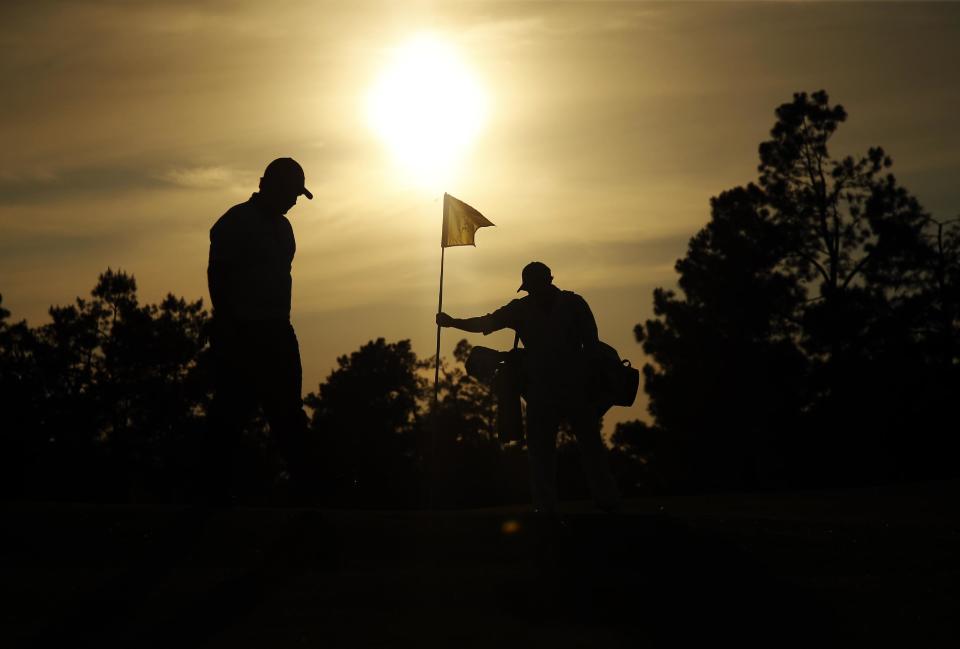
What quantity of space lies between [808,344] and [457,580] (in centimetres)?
3566

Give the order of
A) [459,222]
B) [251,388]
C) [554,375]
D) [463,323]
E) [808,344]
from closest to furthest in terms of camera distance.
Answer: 1. [251,388]
2. [554,375]
3. [463,323]
4. [459,222]
5. [808,344]

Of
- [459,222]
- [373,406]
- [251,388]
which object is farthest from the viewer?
[373,406]

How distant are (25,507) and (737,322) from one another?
3574 centimetres

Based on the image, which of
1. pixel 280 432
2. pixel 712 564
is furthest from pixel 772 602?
pixel 280 432

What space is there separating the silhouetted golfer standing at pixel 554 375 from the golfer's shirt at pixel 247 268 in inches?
110

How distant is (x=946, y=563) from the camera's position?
31.0 feet

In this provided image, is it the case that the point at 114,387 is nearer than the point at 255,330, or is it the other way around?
the point at 255,330

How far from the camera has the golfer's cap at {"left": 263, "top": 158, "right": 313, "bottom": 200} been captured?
376 inches

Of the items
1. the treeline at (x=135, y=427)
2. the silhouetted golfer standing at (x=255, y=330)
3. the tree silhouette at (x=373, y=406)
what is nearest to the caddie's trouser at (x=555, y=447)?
the silhouetted golfer standing at (x=255, y=330)

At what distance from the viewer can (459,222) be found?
1435cm

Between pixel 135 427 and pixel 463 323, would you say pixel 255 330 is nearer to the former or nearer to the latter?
pixel 463 323

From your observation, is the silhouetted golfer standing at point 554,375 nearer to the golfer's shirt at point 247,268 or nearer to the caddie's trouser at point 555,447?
the caddie's trouser at point 555,447

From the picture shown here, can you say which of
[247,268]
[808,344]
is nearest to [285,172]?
[247,268]

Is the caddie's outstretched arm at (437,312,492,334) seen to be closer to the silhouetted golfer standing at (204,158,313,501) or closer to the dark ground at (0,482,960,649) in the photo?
the dark ground at (0,482,960,649)
